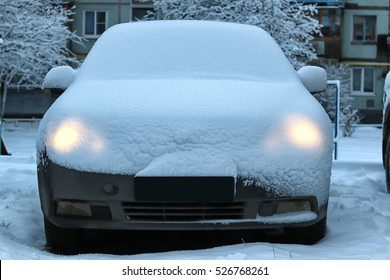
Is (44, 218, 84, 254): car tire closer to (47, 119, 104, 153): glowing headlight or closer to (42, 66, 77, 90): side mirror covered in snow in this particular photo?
(47, 119, 104, 153): glowing headlight

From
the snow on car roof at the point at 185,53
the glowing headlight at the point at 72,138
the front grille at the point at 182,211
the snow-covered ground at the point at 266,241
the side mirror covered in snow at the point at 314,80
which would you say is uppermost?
the snow on car roof at the point at 185,53

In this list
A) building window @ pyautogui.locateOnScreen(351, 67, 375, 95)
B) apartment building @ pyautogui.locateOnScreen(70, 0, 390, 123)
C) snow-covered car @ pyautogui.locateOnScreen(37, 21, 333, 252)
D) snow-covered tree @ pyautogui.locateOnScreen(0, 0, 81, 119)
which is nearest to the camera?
snow-covered car @ pyautogui.locateOnScreen(37, 21, 333, 252)

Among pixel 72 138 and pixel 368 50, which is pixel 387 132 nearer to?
pixel 72 138

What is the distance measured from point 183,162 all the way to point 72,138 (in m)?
0.62

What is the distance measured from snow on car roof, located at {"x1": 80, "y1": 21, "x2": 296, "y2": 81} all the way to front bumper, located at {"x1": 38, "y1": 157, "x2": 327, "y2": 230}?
105cm

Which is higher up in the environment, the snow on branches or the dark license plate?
the dark license plate

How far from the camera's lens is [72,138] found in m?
3.50

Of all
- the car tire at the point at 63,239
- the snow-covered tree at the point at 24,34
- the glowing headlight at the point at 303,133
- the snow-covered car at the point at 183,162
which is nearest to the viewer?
the snow-covered car at the point at 183,162

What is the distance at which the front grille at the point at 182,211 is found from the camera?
11.2ft

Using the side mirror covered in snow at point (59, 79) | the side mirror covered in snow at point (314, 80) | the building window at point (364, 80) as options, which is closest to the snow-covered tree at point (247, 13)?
the side mirror covered in snow at point (314, 80)

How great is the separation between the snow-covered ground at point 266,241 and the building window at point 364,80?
27.9 metres

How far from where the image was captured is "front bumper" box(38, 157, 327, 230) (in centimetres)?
339

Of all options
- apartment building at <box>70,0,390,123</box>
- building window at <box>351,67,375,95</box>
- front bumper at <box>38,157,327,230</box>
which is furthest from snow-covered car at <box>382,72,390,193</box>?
building window at <box>351,67,375,95</box>

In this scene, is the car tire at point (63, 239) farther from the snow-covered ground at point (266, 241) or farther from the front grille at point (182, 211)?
the front grille at point (182, 211)
